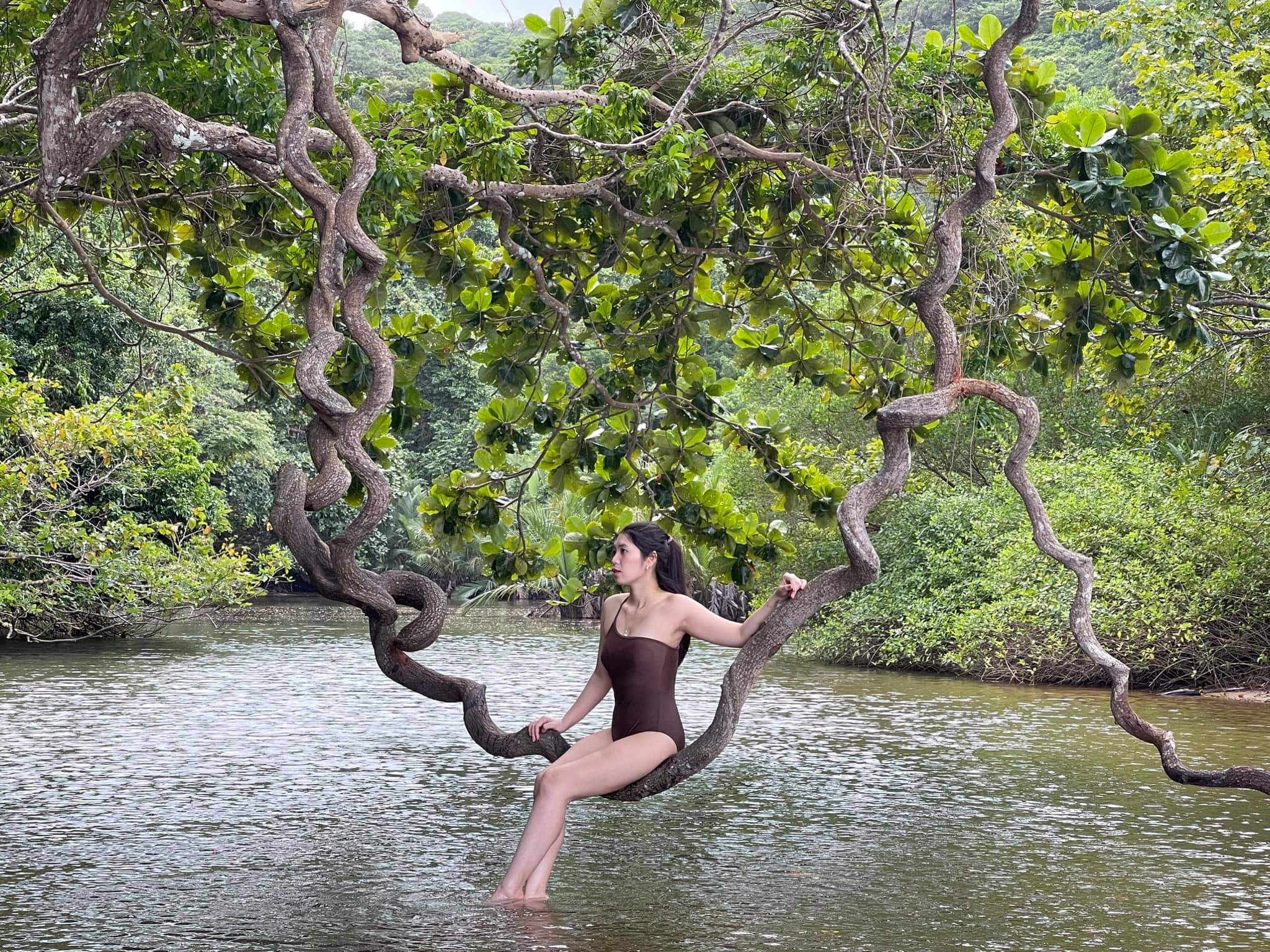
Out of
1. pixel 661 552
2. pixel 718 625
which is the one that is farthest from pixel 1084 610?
pixel 661 552

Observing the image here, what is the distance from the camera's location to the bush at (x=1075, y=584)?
16391mm

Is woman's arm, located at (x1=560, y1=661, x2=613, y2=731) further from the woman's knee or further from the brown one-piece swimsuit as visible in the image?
the woman's knee

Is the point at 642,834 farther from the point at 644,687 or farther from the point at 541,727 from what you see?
the point at 644,687

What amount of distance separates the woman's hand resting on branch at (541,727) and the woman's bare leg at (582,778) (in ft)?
0.92

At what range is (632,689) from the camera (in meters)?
6.07

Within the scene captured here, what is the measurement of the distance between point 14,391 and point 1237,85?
11031mm

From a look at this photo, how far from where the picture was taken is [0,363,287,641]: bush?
15.8 m

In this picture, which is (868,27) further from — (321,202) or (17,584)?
(17,584)

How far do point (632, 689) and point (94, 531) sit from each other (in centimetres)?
1279

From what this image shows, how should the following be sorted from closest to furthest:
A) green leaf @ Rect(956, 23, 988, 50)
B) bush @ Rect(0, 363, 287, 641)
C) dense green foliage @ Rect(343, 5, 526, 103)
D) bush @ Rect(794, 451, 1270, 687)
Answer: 1. green leaf @ Rect(956, 23, 988, 50)
2. bush @ Rect(0, 363, 287, 641)
3. bush @ Rect(794, 451, 1270, 687)
4. dense green foliage @ Rect(343, 5, 526, 103)

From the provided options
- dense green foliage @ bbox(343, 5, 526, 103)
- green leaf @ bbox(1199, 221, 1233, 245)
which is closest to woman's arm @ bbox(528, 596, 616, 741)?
green leaf @ bbox(1199, 221, 1233, 245)

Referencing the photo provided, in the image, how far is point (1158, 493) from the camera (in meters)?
17.5

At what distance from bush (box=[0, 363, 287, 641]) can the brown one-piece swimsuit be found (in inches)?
311

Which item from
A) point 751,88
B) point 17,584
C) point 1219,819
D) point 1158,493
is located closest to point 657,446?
point 751,88
